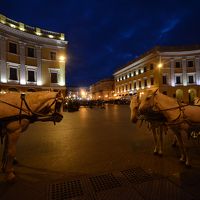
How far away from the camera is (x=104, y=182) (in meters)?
4.35

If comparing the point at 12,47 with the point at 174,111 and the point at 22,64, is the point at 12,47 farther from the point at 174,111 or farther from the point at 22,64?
the point at 174,111

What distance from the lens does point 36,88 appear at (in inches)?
1443

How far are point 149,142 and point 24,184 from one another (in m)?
5.14

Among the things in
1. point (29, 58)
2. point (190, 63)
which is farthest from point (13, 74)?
point (190, 63)

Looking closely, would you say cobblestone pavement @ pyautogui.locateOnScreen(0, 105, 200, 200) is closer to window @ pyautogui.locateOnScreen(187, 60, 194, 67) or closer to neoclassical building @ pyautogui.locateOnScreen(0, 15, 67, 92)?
neoclassical building @ pyautogui.locateOnScreen(0, 15, 67, 92)

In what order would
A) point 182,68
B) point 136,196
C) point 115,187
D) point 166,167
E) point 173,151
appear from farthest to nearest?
point 182,68
point 173,151
point 166,167
point 115,187
point 136,196

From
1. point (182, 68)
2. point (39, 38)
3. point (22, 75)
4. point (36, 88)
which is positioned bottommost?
point (36, 88)

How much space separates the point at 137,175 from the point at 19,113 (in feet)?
10.5

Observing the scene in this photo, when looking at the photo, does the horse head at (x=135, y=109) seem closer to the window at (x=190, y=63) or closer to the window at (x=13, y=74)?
the window at (x=13, y=74)

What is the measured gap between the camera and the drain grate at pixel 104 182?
414 cm

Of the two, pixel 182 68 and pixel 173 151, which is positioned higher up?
pixel 182 68

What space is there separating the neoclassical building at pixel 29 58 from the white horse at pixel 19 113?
28.7m

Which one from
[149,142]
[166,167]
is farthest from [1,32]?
[166,167]

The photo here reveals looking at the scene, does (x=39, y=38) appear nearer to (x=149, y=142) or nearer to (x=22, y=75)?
(x=22, y=75)
